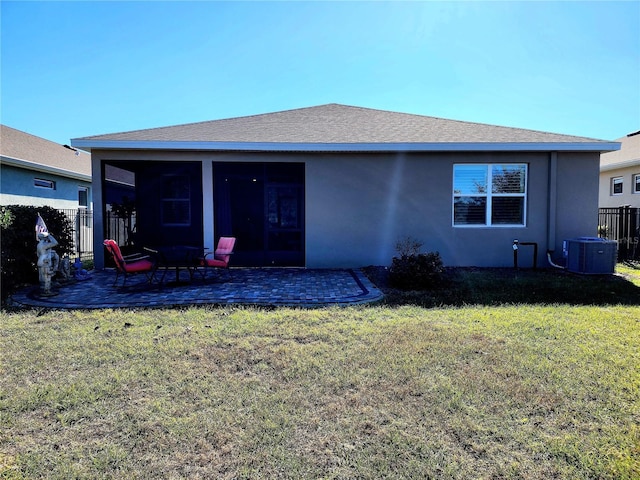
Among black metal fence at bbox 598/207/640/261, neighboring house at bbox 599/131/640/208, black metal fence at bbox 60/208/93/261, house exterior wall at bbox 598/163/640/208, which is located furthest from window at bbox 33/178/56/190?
house exterior wall at bbox 598/163/640/208

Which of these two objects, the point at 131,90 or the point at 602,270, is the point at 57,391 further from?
the point at 131,90

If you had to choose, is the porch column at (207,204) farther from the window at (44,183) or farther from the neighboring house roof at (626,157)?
the neighboring house roof at (626,157)

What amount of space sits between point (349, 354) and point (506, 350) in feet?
5.74

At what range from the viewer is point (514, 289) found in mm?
7125

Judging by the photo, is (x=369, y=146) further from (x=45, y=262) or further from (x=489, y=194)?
(x=45, y=262)

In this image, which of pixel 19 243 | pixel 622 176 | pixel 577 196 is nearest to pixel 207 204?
pixel 19 243

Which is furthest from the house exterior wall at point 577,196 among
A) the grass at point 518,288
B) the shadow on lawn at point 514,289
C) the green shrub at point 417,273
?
the green shrub at point 417,273

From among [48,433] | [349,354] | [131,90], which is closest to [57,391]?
[48,433]

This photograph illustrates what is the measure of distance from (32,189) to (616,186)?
26014 millimetres

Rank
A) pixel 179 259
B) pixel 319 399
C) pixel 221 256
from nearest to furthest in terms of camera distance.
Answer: pixel 319 399 → pixel 179 259 → pixel 221 256

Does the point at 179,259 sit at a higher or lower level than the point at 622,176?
lower

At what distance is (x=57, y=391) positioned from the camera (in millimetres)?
3107

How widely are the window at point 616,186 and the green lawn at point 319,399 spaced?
16808 millimetres

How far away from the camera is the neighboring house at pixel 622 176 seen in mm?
16359
